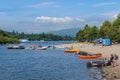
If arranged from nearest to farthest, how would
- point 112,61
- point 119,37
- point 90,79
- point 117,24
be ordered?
point 90,79 → point 112,61 → point 119,37 → point 117,24

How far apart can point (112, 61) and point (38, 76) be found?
54.2 feet

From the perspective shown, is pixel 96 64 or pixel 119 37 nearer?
pixel 96 64

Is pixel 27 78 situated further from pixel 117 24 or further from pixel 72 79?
pixel 117 24

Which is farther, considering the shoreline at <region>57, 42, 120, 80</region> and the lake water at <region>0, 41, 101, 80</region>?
the lake water at <region>0, 41, 101, 80</region>

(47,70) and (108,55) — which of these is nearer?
(47,70)

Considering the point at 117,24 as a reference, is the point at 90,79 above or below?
below

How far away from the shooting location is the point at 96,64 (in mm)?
66375

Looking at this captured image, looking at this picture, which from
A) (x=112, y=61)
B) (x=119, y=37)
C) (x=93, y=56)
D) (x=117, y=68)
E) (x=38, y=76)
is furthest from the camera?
(x=119, y=37)

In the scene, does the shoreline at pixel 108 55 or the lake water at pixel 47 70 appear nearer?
the shoreline at pixel 108 55

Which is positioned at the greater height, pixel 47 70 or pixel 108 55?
pixel 108 55

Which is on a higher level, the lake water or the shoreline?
the shoreline

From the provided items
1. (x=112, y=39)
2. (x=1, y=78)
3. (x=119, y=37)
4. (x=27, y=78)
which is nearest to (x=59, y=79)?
(x=27, y=78)

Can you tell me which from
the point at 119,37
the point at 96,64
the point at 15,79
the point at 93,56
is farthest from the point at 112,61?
the point at 119,37

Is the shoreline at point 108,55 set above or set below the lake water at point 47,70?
above
